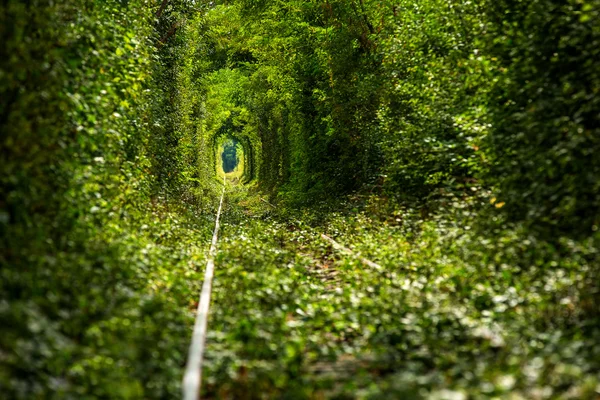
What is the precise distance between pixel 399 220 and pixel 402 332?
6.21 meters

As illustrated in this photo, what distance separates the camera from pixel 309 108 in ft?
80.0

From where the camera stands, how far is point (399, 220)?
11.9m

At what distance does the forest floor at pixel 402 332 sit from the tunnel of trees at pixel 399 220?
29 millimetres

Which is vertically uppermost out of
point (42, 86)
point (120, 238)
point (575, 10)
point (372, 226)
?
point (575, 10)

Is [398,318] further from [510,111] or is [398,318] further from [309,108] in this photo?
[309,108]

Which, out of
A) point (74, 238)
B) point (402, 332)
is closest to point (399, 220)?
point (402, 332)

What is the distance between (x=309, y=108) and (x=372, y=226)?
12.2 meters

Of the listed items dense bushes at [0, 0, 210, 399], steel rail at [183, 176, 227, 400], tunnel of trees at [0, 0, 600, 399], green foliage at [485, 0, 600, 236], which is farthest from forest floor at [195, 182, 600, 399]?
green foliage at [485, 0, 600, 236]

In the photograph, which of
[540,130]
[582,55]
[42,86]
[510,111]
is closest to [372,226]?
[510,111]

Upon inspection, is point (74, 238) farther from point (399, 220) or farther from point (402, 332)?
point (399, 220)

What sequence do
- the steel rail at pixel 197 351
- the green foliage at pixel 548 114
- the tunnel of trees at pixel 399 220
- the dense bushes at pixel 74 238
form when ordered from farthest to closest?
the green foliage at pixel 548 114 < the tunnel of trees at pixel 399 220 < the dense bushes at pixel 74 238 < the steel rail at pixel 197 351

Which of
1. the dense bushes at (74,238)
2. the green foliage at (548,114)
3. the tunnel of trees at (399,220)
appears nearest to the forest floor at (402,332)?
the tunnel of trees at (399,220)

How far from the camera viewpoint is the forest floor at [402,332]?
4.42 meters

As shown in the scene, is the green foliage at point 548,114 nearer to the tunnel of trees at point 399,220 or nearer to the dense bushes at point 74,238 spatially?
the tunnel of trees at point 399,220
